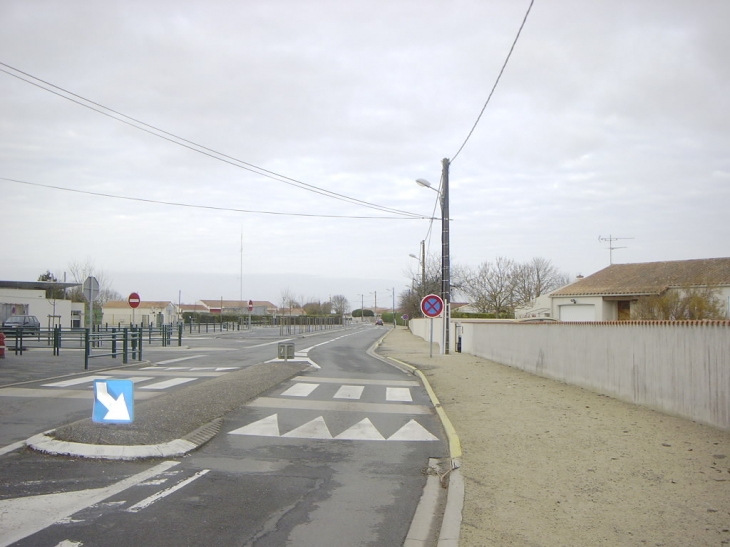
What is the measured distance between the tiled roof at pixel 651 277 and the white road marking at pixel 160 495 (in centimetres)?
3228

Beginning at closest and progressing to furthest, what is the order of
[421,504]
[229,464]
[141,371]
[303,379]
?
[421,504], [229,464], [303,379], [141,371]

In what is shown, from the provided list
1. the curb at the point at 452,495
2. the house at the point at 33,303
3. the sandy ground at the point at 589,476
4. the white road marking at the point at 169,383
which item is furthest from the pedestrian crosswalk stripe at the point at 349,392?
the house at the point at 33,303

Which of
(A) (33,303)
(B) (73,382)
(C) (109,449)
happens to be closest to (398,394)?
(B) (73,382)

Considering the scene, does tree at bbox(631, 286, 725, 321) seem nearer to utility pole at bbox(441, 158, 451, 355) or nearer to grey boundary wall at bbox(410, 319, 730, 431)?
utility pole at bbox(441, 158, 451, 355)

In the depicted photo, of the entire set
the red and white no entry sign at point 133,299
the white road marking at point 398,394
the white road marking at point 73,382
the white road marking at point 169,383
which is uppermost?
the red and white no entry sign at point 133,299

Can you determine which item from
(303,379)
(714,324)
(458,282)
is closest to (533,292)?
(458,282)

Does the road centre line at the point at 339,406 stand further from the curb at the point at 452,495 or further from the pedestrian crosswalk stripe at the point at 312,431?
the pedestrian crosswalk stripe at the point at 312,431

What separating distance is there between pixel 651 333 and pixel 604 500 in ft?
17.9

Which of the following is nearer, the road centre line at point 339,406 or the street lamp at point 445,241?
the road centre line at point 339,406

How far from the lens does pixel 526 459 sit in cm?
771

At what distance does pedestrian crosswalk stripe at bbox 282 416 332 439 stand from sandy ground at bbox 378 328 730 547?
6.65 feet

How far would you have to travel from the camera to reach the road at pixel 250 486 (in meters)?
5.22

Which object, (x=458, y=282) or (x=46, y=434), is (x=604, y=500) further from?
(x=458, y=282)

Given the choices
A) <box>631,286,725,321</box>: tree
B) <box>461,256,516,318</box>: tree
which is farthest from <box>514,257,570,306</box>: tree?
<box>631,286,725,321</box>: tree
